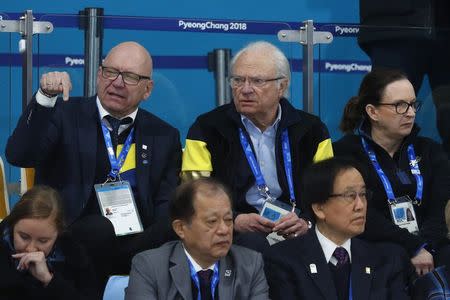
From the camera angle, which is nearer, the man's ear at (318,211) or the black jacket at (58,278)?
the black jacket at (58,278)

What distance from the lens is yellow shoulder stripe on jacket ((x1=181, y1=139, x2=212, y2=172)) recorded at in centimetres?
589

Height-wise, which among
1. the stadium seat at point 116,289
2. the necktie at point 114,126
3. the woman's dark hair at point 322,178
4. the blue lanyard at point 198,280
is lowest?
the stadium seat at point 116,289

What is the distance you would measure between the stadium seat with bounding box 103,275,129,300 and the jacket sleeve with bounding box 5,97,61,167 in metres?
→ 0.72

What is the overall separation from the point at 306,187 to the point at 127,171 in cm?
94

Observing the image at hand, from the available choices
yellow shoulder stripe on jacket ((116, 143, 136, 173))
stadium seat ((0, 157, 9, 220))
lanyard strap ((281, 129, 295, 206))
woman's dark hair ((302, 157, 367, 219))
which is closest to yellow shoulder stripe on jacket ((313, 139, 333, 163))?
lanyard strap ((281, 129, 295, 206))

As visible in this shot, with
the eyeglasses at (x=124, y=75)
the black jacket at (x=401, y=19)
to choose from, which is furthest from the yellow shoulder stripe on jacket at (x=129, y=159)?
the black jacket at (x=401, y=19)

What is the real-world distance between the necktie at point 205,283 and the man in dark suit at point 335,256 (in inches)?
11.6

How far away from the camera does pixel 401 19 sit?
727 cm

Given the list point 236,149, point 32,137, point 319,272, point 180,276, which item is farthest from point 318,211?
point 32,137

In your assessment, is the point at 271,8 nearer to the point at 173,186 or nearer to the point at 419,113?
the point at 419,113

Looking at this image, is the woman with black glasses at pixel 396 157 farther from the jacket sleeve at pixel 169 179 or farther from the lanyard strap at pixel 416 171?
the jacket sleeve at pixel 169 179

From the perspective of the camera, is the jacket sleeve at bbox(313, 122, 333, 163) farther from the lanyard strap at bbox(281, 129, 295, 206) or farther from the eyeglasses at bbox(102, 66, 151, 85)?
the eyeglasses at bbox(102, 66, 151, 85)

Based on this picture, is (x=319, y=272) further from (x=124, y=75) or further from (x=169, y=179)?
(x=124, y=75)

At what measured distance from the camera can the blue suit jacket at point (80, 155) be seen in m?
5.54
